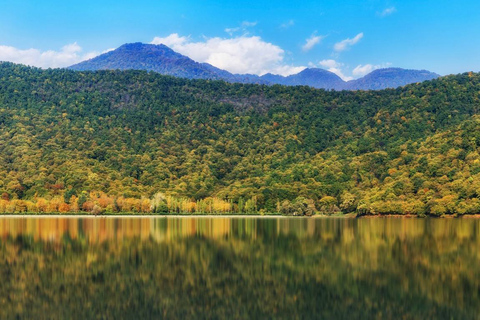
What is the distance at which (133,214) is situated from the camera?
422ft

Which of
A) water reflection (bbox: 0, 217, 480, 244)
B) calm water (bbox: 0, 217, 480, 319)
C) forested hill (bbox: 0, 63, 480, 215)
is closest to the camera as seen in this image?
calm water (bbox: 0, 217, 480, 319)

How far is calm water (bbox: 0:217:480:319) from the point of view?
21.2 meters

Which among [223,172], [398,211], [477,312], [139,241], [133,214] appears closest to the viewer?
[477,312]

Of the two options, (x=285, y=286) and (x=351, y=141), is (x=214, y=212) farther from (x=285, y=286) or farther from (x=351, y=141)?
(x=285, y=286)

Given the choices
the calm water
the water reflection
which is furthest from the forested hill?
the calm water

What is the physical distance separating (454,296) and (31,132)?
17577 centimetres

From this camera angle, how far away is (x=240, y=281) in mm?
27172

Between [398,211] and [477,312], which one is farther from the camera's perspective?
[398,211]

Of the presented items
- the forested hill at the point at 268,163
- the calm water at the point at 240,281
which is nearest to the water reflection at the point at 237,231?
the calm water at the point at 240,281

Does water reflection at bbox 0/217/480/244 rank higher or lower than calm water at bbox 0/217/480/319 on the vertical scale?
lower

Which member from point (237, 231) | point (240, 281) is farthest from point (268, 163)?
point (240, 281)

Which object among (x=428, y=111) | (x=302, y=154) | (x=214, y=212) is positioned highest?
(x=428, y=111)

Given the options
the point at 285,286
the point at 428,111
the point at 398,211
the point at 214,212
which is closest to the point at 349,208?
the point at 398,211

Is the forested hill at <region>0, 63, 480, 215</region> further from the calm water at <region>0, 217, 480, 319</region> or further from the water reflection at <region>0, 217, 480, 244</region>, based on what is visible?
the calm water at <region>0, 217, 480, 319</region>
